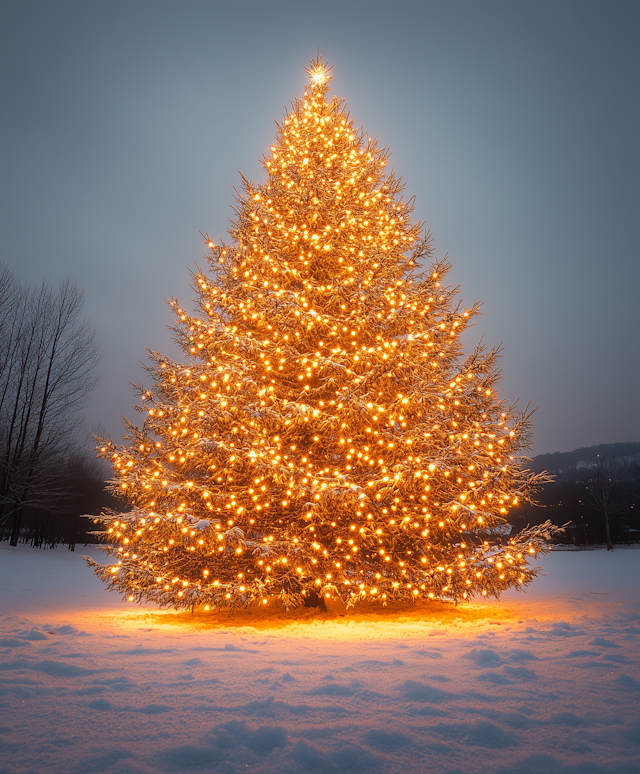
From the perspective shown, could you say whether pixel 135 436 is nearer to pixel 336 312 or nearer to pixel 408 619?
pixel 336 312

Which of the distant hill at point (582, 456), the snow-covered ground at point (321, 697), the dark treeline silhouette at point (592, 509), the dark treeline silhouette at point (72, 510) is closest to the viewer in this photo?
the snow-covered ground at point (321, 697)

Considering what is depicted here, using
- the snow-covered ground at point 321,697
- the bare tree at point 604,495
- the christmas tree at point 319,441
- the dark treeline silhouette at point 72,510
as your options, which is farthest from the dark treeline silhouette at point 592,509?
the dark treeline silhouette at point 72,510

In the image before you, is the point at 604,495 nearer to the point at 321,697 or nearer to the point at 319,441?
the point at 319,441

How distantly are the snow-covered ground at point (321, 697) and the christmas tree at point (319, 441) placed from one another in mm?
692

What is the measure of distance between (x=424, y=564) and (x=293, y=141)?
7.59 meters

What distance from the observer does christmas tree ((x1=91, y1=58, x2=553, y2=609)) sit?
549 cm

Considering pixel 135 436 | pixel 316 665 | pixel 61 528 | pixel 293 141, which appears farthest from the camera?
pixel 61 528

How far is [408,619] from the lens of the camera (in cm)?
570

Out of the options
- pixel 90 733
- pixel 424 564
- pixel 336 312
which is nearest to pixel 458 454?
pixel 424 564

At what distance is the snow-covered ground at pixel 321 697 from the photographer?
201 centimetres

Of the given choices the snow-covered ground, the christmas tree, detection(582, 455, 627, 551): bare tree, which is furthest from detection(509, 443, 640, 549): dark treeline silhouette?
the snow-covered ground

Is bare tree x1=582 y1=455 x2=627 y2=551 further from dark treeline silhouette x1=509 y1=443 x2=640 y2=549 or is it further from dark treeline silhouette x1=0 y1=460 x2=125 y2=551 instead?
dark treeline silhouette x1=0 y1=460 x2=125 y2=551

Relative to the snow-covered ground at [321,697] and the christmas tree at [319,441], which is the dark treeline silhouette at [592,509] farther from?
the snow-covered ground at [321,697]

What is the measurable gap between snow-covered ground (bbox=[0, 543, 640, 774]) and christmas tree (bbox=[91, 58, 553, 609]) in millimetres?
692
